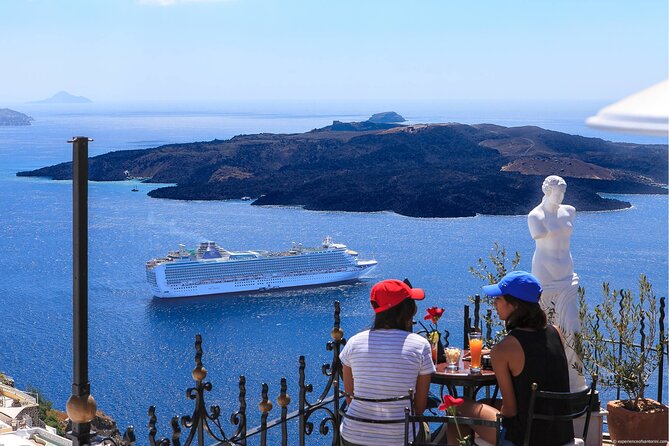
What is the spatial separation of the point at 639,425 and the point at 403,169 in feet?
162

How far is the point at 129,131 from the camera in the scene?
87125 mm

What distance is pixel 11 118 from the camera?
101188 mm

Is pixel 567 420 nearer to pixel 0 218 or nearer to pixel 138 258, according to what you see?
pixel 138 258

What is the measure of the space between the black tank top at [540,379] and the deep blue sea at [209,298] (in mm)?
8788

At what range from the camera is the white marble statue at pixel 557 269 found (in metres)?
2.58

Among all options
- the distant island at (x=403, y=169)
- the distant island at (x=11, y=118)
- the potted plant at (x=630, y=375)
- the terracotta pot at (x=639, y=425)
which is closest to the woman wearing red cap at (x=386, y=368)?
the potted plant at (x=630, y=375)

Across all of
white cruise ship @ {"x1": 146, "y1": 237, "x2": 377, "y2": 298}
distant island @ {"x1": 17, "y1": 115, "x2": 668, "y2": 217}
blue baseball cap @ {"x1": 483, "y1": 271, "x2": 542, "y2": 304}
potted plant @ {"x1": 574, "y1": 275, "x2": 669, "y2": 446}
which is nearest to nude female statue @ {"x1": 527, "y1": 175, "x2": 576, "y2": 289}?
potted plant @ {"x1": 574, "y1": 275, "x2": 669, "y2": 446}

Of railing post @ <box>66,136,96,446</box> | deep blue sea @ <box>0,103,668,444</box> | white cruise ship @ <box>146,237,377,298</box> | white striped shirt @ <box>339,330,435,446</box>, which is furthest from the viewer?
white cruise ship @ <box>146,237,377,298</box>

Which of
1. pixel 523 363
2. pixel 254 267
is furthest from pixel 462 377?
pixel 254 267

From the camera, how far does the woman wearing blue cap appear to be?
5.92 feet

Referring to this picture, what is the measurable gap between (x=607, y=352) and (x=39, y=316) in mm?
24444

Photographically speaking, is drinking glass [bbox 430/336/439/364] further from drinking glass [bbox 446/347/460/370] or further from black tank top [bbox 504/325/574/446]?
black tank top [bbox 504/325/574/446]

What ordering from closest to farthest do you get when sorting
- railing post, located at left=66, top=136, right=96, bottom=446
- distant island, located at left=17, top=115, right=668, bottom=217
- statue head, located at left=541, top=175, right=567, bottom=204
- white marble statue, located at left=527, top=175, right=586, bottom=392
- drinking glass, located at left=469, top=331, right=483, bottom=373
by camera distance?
railing post, located at left=66, top=136, right=96, bottom=446 → drinking glass, located at left=469, top=331, right=483, bottom=373 → white marble statue, located at left=527, top=175, right=586, bottom=392 → statue head, located at left=541, top=175, right=567, bottom=204 → distant island, located at left=17, top=115, right=668, bottom=217

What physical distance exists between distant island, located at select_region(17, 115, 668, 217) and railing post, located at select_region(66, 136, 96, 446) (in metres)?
39.9
